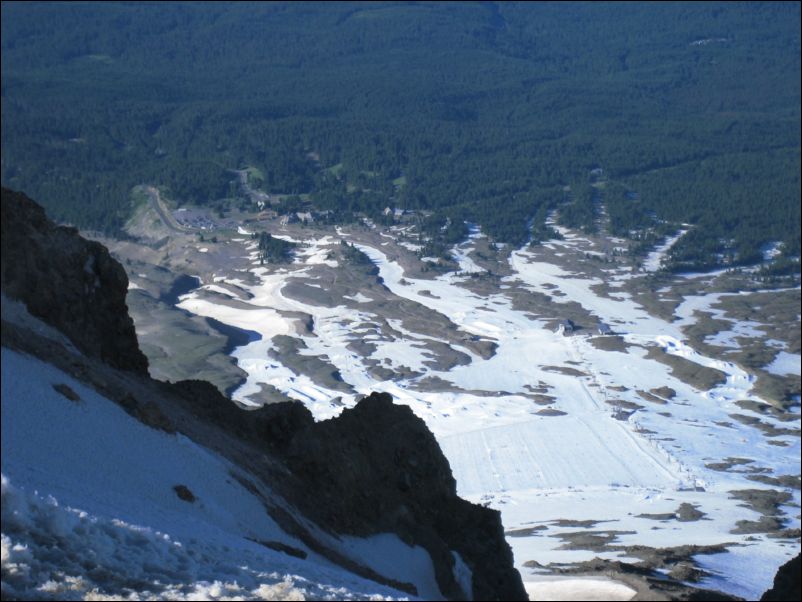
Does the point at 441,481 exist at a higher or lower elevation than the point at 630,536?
higher

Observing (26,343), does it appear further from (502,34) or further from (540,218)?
(502,34)

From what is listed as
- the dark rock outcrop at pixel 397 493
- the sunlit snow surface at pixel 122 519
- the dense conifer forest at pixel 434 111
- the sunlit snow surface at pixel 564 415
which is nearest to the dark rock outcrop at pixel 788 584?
the dark rock outcrop at pixel 397 493

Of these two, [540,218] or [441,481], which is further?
[540,218]

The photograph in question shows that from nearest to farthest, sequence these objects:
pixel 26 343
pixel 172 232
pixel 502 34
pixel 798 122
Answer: pixel 26 343 < pixel 172 232 < pixel 798 122 < pixel 502 34

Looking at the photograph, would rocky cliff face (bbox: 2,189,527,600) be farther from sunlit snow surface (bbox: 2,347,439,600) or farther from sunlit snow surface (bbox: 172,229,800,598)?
sunlit snow surface (bbox: 172,229,800,598)

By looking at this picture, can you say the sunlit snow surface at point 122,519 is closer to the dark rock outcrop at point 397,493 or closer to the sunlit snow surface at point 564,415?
the dark rock outcrop at point 397,493

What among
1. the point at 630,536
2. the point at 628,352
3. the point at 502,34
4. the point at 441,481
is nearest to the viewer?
the point at 441,481

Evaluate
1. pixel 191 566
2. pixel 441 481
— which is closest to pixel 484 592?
pixel 441 481
